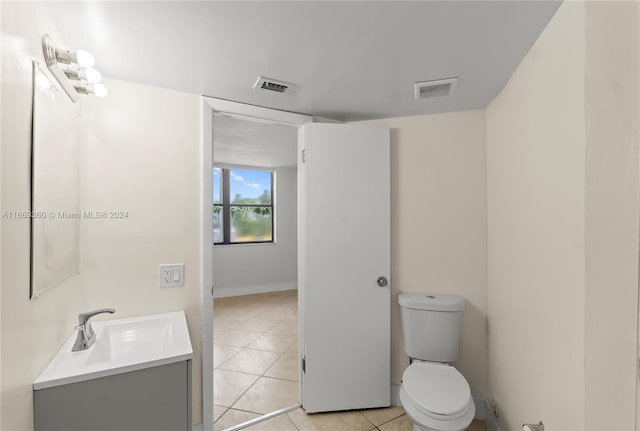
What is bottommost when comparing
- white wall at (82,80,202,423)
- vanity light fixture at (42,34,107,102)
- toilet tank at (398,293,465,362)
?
toilet tank at (398,293,465,362)

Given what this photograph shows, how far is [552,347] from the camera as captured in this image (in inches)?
46.4

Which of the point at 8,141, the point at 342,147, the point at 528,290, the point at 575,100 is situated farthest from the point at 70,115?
the point at 528,290

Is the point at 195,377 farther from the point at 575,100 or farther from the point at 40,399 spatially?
the point at 575,100

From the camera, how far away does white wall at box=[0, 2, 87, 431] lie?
0.82 meters

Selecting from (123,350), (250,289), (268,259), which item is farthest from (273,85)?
(250,289)

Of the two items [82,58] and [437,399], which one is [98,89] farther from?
[437,399]

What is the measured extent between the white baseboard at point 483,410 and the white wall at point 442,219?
0.05 metres

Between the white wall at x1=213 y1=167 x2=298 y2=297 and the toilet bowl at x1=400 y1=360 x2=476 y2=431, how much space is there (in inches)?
146

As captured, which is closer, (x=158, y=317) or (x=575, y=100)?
(x=575, y=100)

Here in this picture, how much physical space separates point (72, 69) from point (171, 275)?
3.62ft

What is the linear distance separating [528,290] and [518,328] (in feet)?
0.87

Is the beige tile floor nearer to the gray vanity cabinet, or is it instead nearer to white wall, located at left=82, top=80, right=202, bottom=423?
white wall, located at left=82, top=80, right=202, bottom=423

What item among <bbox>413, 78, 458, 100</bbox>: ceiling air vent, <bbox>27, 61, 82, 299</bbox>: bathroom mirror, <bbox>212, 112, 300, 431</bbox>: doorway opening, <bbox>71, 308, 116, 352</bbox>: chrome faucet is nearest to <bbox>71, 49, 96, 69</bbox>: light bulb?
<bbox>27, 61, 82, 299</bbox>: bathroom mirror

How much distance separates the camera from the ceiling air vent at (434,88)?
1.65 m
